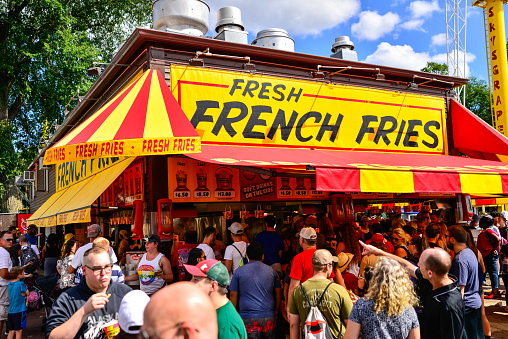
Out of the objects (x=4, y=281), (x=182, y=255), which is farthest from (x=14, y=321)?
(x=182, y=255)

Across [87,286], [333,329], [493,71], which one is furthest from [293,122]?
[493,71]

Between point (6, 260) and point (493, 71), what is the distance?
745 inches

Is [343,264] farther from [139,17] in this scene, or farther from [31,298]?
[139,17]

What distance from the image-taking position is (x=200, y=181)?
8469 mm

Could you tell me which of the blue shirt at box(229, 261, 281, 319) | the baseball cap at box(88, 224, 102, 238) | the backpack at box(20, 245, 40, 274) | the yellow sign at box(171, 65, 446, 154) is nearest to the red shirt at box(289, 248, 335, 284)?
the blue shirt at box(229, 261, 281, 319)

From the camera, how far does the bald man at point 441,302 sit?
3.60 metres

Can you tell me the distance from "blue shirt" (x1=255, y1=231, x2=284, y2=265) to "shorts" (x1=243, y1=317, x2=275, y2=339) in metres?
1.82

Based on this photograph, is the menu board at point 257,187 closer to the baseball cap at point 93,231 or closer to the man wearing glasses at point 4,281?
the baseball cap at point 93,231

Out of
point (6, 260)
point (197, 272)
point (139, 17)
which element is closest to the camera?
point (197, 272)

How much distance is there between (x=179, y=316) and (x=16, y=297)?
688cm

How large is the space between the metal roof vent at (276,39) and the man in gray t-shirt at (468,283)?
7.36 meters

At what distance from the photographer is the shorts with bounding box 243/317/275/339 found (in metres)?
4.83

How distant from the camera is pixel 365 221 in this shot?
10.3 metres

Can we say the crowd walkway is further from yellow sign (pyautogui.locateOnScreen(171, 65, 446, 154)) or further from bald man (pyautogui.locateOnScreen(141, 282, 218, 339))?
bald man (pyautogui.locateOnScreen(141, 282, 218, 339))
